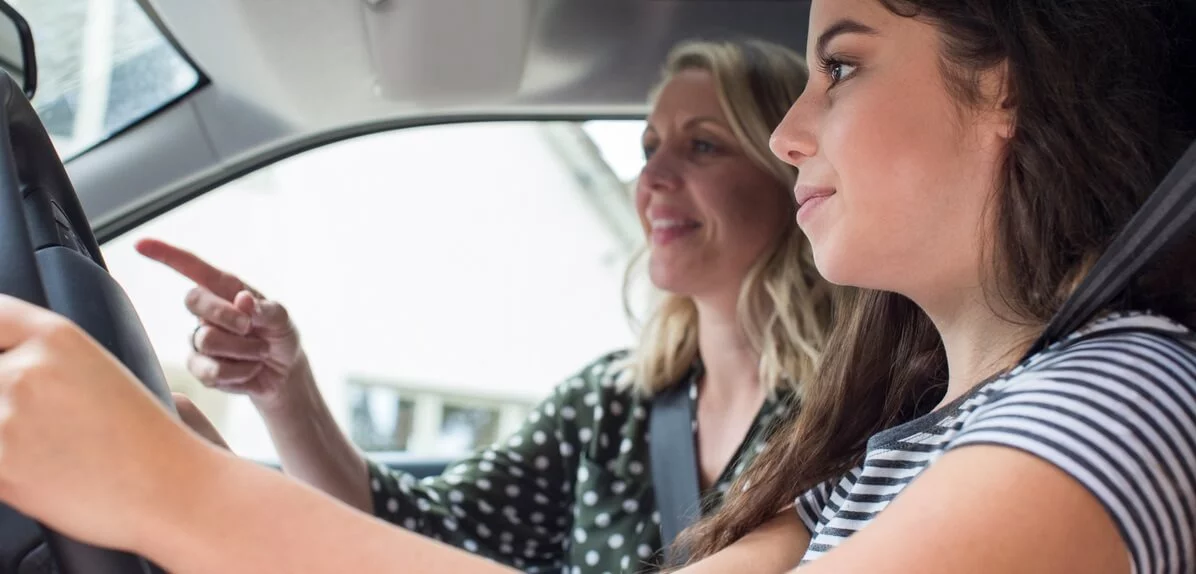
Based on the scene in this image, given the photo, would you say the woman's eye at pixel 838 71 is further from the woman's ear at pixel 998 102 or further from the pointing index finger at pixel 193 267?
the pointing index finger at pixel 193 267

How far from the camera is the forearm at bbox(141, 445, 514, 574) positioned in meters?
0.60

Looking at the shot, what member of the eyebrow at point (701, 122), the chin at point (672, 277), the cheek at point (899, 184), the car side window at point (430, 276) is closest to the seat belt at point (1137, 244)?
the cheek at point (899, 184)

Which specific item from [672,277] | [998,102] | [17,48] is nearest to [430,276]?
[672,277]

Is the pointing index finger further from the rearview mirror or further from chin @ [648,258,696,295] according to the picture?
chin @ [648,258,696,295]

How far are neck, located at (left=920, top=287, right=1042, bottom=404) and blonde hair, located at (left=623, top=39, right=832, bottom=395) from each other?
0.64 m

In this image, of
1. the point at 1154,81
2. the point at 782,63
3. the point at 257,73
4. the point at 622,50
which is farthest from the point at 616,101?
the point at 1154,81

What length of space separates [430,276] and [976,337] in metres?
7.12

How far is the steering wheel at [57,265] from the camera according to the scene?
636 mm

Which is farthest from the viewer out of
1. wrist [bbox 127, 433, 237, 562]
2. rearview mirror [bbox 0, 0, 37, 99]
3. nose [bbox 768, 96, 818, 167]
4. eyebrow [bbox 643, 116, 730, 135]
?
eyebrow [bbox 643, 116, 730, 135]

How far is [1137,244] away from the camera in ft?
2.56

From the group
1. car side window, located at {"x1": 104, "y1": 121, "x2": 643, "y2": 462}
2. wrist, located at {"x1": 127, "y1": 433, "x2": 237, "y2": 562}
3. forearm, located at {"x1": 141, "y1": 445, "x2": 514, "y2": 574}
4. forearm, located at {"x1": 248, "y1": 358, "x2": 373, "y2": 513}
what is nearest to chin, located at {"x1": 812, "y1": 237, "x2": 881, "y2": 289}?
forearm, located at {"x1": 141, "y1": 445, "x2": 514, "y2": 574}

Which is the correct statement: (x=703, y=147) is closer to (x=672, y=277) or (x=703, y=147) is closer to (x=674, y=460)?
(x=672, y=277)

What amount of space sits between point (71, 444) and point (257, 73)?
106 cm

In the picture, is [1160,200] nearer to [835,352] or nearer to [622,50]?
[835,352]
